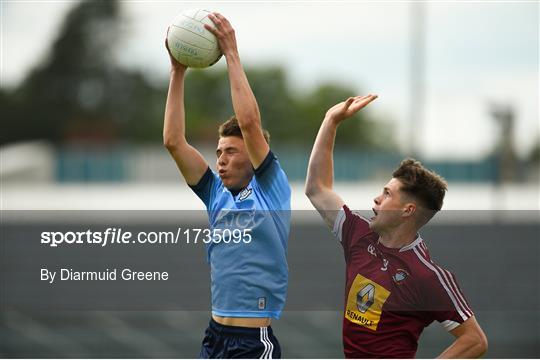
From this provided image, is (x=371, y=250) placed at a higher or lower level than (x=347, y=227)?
lower

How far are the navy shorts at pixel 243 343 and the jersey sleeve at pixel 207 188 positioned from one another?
0.67m

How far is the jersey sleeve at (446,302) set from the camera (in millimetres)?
4422

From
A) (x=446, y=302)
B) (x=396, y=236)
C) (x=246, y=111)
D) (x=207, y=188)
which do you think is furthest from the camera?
(x=207, y=188)

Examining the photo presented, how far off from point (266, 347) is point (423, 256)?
93 centimetres

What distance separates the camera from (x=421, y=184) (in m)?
4.66

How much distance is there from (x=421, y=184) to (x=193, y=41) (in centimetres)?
139

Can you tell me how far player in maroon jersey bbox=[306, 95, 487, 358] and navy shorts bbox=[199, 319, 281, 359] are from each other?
406 millimetres

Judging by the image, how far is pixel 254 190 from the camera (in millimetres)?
4656

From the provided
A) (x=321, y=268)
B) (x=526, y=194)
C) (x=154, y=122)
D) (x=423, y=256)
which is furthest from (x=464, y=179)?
(x=154, y=122)

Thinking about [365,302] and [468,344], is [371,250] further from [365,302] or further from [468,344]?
[468,344]

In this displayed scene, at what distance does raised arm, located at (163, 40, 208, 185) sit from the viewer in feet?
15.3

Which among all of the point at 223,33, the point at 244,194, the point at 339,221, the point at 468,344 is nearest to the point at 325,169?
the point at 339,221

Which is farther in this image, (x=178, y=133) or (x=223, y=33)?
(x=178, y=133)

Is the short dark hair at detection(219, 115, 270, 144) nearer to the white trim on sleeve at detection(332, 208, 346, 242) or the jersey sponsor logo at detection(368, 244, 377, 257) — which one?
the white trim on sleeve at detection(332, 208, 346, 242)
